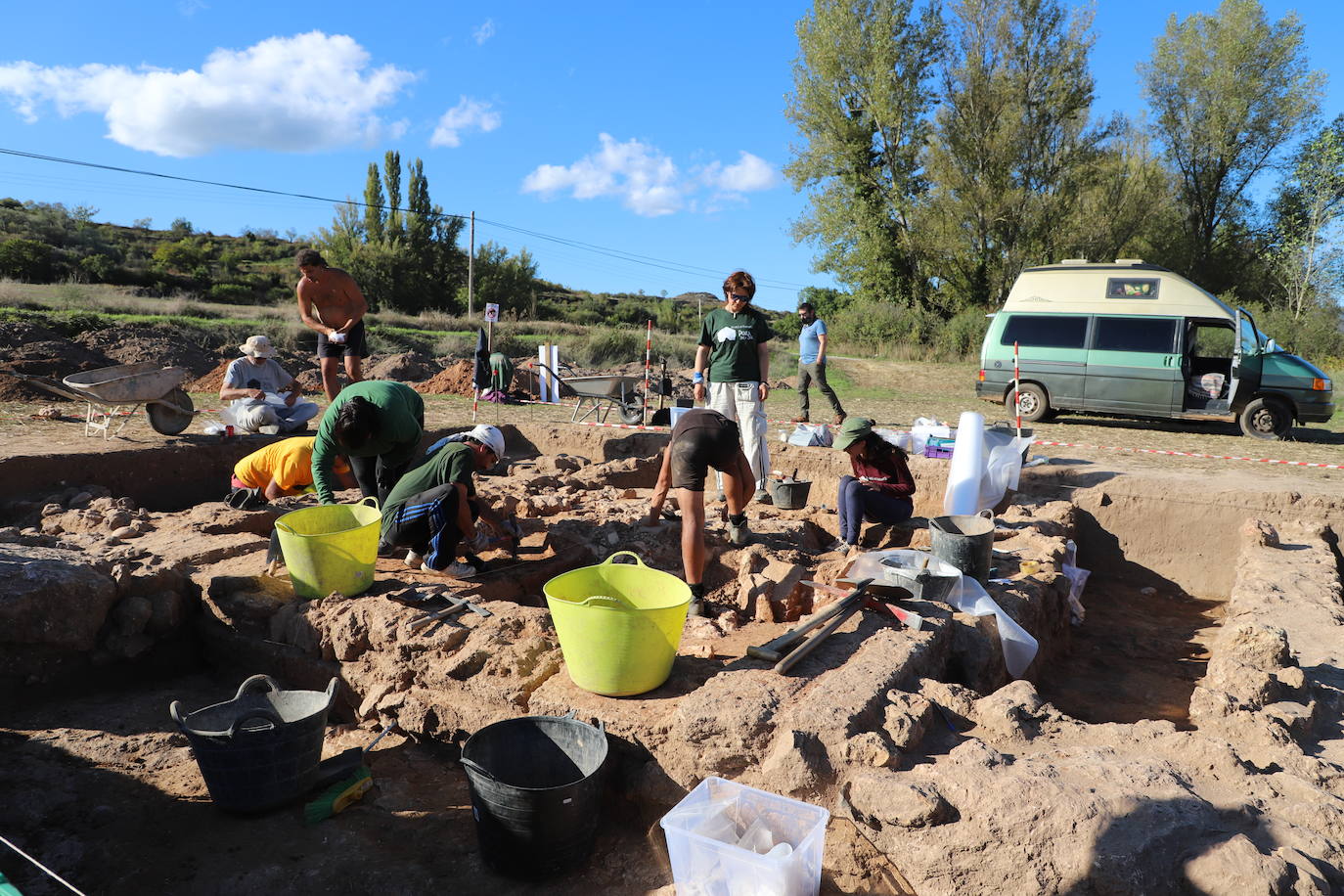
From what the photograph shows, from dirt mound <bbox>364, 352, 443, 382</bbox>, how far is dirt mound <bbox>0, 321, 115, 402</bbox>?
446cm

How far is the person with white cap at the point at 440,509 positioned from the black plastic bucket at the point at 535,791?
1773 mm

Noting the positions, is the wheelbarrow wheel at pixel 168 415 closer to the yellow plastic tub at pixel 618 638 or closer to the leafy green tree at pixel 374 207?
the yellow plastic tub at pixel 618 638

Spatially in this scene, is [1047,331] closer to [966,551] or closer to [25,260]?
[966,551]

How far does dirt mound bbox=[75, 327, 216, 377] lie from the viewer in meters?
→ 14.5

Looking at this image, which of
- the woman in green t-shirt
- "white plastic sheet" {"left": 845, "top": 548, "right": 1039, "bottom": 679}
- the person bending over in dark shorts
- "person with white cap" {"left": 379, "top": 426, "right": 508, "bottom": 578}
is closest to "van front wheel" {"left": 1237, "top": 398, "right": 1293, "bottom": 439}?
the woman in green t-shirt

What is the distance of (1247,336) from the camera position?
34.9 ft

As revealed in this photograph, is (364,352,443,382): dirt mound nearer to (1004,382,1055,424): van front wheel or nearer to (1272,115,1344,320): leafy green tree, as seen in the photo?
(1004,382,1055,424): van front wheel

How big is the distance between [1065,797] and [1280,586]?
359 centimetres

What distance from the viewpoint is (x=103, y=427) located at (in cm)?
773

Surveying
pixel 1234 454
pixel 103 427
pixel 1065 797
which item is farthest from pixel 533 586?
pixel 1234 454

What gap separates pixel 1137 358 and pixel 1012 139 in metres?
14.3

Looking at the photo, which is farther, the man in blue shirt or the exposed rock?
the man in blue shirt

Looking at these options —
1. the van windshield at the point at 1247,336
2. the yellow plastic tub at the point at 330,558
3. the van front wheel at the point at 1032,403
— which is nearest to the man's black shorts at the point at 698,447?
the yellow plastic tub at the point at 330,558

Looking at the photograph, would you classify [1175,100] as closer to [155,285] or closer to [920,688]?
[920,688]
